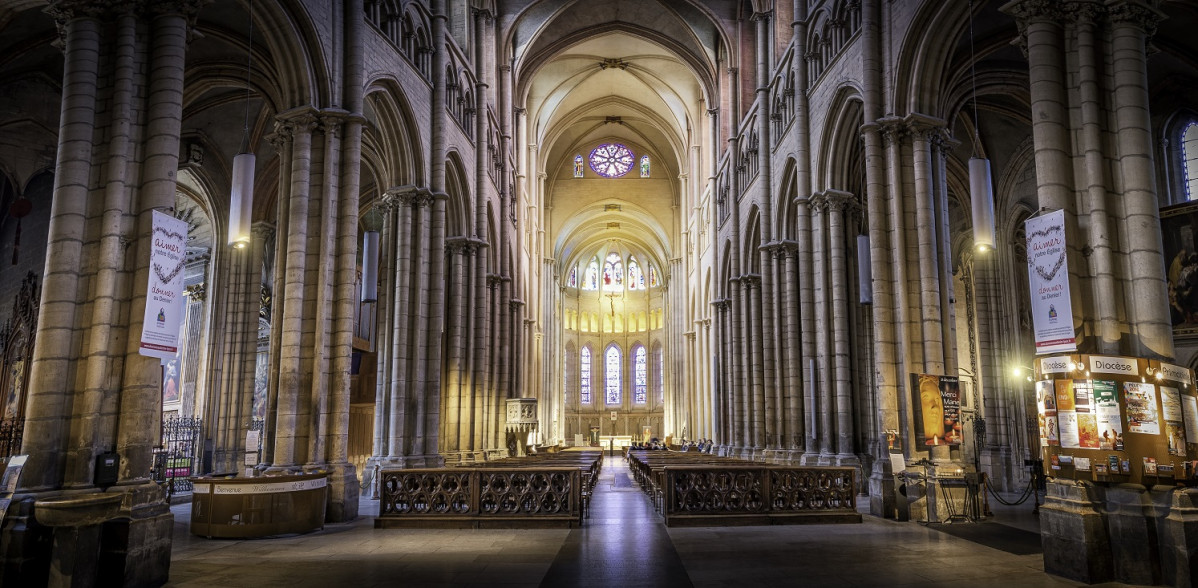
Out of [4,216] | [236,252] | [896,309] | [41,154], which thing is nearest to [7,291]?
[4,216]

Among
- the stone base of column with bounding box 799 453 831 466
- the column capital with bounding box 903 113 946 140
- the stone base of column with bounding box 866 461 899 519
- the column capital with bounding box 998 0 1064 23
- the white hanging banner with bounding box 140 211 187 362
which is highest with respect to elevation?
the column capital with bounding box 903 113 946 140

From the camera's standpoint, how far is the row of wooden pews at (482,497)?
461 inches

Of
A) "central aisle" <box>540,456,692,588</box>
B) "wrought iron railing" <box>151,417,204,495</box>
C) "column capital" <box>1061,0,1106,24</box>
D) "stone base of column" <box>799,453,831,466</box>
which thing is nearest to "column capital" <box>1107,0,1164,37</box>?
"column capital" <box>1061,0,1106,24</box>

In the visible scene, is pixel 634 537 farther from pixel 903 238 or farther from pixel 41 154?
pixel 41 154

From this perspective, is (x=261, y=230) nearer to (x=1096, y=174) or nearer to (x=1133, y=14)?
(x=1096, y=174)

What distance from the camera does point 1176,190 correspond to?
20.0 meters

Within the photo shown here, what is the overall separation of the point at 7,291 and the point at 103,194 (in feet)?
62.0

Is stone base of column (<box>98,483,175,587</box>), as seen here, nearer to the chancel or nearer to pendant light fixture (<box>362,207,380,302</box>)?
the chancel

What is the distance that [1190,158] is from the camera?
20.0 m

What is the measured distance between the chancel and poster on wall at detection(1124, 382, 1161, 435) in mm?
33

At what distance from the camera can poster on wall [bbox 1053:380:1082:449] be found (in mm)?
8289

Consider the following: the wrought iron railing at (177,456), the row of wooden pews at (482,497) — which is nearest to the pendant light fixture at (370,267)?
the row of wooden pews at (482,497)

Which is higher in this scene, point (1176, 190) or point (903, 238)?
point (1176, 190)

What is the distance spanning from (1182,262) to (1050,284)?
47.0 ft
